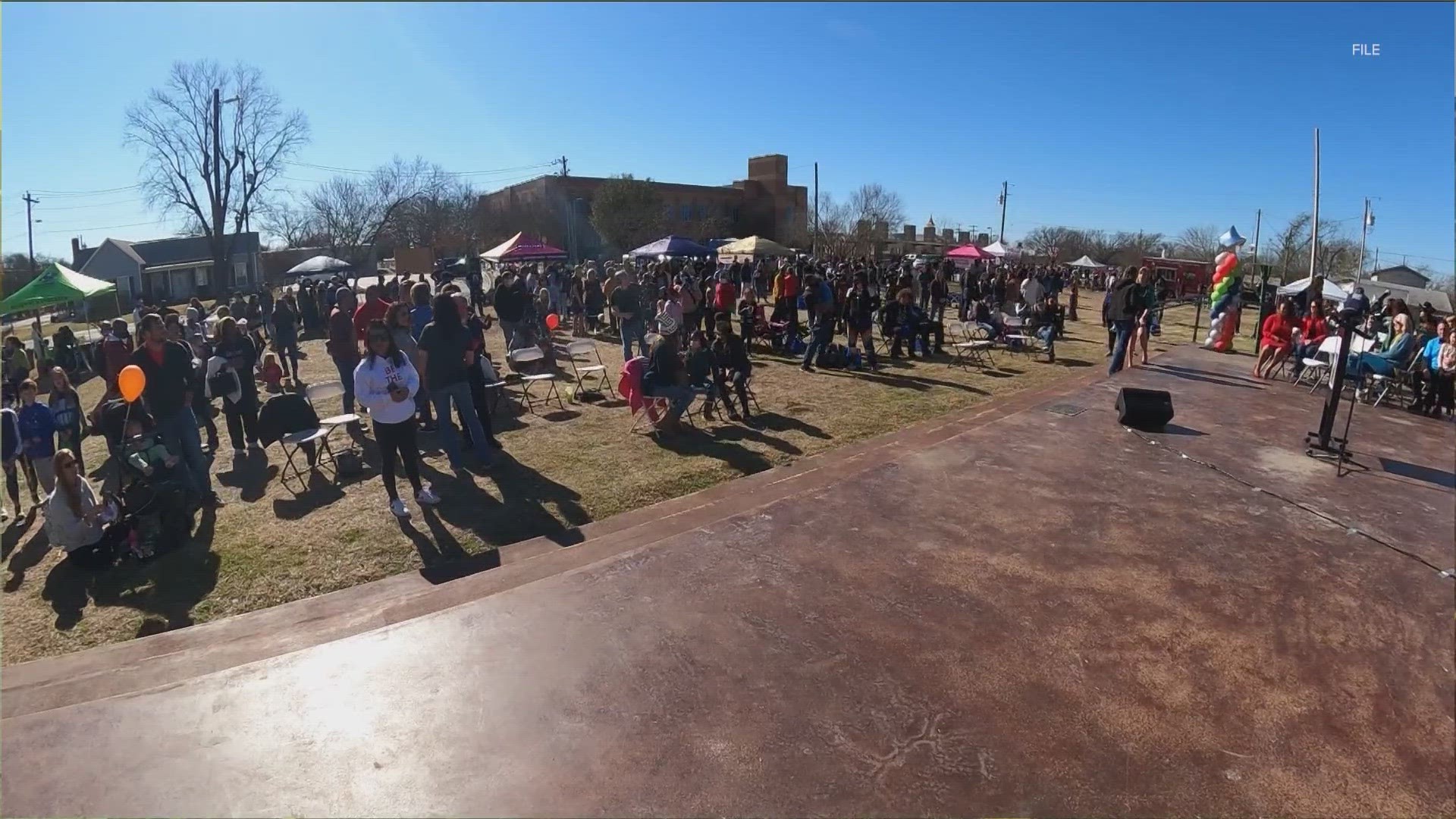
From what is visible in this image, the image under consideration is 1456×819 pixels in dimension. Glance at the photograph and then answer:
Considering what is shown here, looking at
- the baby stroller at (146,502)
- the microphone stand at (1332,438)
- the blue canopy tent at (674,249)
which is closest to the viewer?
the baby stroller at (146,502)

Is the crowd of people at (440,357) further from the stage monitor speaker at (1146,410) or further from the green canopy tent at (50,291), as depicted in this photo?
the stage monitor speaker at (1146,410)

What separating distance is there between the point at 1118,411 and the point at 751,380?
16.4 ft

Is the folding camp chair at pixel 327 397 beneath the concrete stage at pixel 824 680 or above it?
above

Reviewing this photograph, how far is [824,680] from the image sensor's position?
12.2ft

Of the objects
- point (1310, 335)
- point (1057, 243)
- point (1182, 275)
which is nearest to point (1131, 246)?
point (1057, 243)

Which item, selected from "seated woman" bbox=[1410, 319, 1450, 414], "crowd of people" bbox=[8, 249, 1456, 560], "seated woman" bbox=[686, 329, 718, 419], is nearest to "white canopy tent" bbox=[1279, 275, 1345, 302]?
"crowd of people" bbox=[8, 249, 1456, 560]

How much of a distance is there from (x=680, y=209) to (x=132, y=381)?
50.2 meters

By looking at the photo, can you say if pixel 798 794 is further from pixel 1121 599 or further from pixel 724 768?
pixel 1121 599

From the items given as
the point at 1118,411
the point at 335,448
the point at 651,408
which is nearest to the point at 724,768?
the point at 651,408

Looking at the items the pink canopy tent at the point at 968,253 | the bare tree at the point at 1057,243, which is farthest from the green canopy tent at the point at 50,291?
the bare tree at the point at 1057,243

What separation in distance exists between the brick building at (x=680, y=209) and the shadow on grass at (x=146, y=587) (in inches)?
1618

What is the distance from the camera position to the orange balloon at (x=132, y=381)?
604cm

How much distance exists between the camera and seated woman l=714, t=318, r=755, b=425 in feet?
29.0

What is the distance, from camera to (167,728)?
335 centimetres
